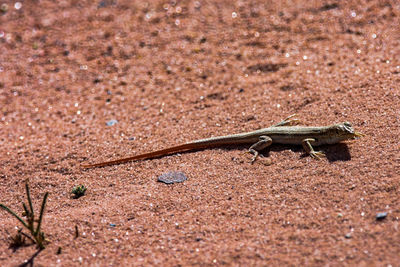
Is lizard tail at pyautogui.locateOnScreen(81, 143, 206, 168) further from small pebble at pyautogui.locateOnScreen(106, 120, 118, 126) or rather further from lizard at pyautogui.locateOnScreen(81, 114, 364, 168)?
small pebble at pyautogui.locateOnScreen(106, 120, 118, 126)

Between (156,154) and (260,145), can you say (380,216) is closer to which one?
(260,145)

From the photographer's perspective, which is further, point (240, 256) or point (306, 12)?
point (306, 12)

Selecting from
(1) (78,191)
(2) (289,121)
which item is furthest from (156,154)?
(2) (289,121)

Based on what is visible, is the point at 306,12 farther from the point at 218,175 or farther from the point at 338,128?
the point at 218,175

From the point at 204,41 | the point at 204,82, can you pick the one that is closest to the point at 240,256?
the point at 204,82

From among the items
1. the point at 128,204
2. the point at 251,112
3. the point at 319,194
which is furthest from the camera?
the point at 251,112

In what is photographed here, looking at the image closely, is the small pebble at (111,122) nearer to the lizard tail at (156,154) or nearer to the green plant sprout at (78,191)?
the lizard tail at (156,154)

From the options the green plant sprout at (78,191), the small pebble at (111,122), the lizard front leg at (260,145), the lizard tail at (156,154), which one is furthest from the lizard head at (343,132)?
the small pebble at (111,122)

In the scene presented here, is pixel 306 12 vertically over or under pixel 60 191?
over
